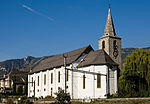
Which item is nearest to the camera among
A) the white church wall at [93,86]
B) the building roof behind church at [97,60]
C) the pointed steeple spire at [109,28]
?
the white church wall at [93,86]

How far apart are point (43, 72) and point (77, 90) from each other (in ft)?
59.0

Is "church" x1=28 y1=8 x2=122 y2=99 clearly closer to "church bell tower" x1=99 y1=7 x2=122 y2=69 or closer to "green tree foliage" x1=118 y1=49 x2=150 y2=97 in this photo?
"church bell tower" x1=99 y1=7 x2=122 y2=69

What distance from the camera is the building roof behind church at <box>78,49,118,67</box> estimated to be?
4656cm

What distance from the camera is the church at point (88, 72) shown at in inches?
1807

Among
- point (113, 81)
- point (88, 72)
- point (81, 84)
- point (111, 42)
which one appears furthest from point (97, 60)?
point (111, 42)

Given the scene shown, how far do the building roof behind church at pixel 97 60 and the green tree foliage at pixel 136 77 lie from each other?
4.10m

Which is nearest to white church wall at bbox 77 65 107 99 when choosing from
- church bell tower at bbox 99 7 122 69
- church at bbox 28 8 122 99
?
church at bbox 28 8 122 99

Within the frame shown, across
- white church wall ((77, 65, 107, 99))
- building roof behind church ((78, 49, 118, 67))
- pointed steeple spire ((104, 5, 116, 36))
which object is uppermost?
pointed steeple spire ((104, 5, 116, 36))

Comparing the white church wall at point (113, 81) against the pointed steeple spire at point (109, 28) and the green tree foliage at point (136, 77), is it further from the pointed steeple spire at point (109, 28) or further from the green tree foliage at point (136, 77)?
the pointed steeple spire at point (109, 28)

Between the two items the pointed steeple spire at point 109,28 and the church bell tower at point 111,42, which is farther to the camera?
the pointed steeple spire at point 109,28

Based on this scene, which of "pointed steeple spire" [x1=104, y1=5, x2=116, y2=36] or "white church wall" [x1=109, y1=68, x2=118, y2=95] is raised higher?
"pointed steeple spire" [x1=104, y1=5, x2=116, y2=36]

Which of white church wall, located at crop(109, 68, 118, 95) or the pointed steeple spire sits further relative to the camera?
the pointed steeple spire

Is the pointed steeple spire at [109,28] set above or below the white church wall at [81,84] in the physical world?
above

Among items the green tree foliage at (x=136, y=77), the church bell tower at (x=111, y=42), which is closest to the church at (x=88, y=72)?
the church bell tower at (x=111, y=42)
